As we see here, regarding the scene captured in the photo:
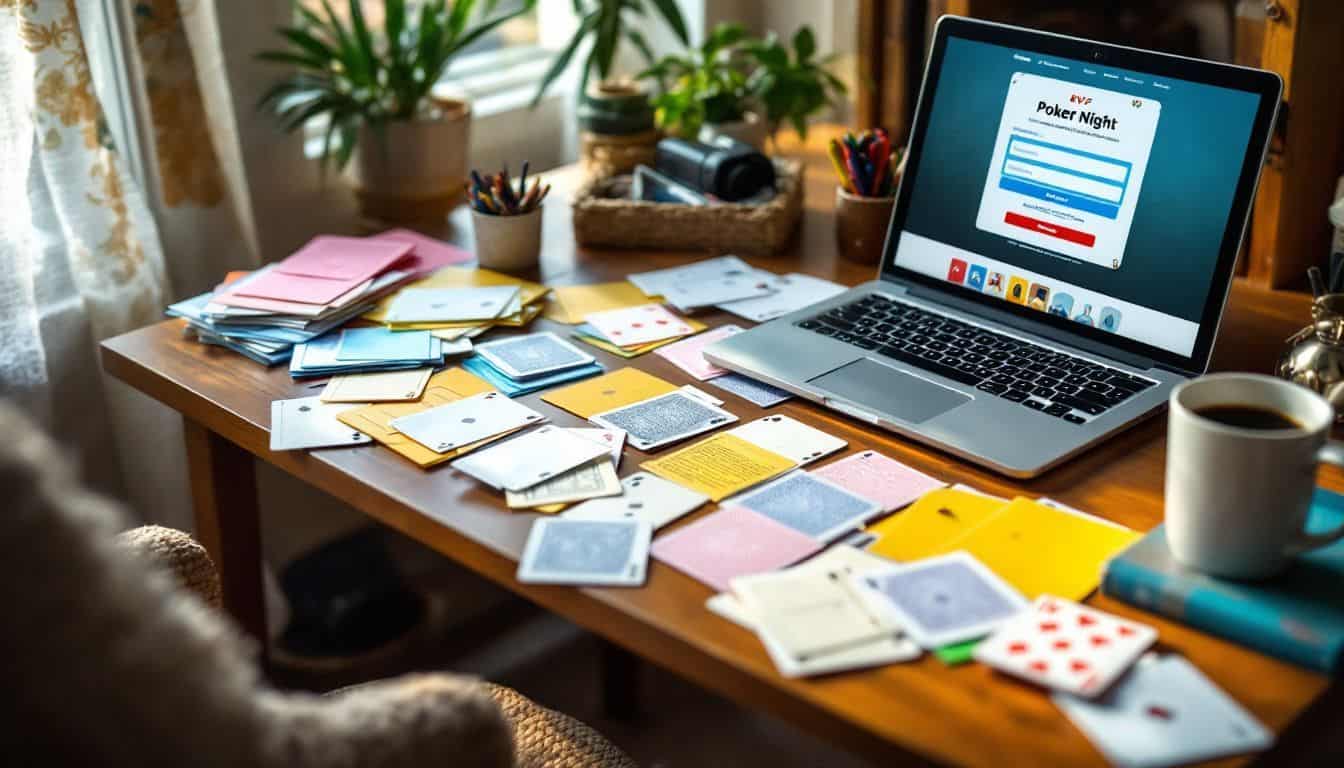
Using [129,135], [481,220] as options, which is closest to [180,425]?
[129,135]

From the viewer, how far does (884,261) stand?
143 cm

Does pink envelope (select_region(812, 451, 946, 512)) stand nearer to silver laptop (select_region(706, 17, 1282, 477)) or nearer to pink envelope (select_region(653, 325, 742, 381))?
silver laptop (select_region(706, 17, 1282, 477))

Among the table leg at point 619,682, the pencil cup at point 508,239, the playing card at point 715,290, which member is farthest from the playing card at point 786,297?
the table leg at point 619,682

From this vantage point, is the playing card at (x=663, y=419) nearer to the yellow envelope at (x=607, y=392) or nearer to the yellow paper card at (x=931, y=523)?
the yellow envelope at (x=607, y=392)

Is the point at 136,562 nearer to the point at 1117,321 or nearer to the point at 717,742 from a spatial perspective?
the point at 1117,321

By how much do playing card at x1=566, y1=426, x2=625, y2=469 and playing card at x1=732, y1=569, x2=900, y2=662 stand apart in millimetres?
214

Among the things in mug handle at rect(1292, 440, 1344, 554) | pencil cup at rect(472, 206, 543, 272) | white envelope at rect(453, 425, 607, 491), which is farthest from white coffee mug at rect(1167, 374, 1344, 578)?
pencil cup at rect(472, 206, 543, 272)

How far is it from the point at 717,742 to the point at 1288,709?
1.25 meters

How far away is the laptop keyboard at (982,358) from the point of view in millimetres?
1187

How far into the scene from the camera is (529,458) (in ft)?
3.65

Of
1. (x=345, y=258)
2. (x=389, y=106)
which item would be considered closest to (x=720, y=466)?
(x=345, y=258)

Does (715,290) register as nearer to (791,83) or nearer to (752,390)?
(752,390)

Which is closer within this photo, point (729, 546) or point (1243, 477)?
point (1243, 477)

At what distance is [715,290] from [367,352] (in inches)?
14.8
